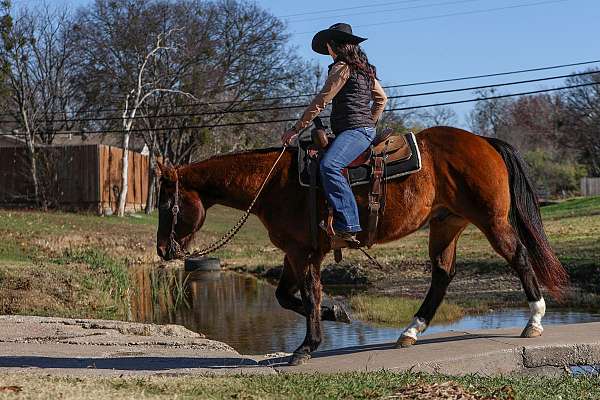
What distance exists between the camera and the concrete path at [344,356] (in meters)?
8.65

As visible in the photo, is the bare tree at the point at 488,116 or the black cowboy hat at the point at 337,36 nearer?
the black cowboy hat at the point at 337,36

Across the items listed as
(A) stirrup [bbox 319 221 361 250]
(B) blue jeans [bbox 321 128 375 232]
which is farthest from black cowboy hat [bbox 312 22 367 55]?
(A) stirrup [bbox 319 221 361 250]

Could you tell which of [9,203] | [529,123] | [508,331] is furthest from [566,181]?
[508,331]

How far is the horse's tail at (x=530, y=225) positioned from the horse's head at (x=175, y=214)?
10.2ft

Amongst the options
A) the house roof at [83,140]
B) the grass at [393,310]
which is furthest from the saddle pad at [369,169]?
the house roof at [83,140]

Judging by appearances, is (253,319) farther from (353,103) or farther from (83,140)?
(83,140)

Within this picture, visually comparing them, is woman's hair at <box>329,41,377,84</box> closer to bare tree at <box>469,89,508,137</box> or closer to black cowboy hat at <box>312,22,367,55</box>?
black cowboy hat at <box>312,22,367,55</box>

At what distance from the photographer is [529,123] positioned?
3784 inches

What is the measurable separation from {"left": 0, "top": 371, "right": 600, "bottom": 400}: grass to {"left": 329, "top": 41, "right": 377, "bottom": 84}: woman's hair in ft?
9.45

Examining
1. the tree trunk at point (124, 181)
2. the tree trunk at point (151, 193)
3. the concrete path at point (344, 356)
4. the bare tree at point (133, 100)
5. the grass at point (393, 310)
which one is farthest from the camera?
the tree trunk at point (151, 193)

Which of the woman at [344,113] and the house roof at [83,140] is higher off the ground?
the house roof at [83,140]

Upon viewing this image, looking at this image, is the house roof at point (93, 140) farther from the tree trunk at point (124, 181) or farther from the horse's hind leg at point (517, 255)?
the horse's hind leg at point (517, 255)

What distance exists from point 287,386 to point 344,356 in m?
1.84

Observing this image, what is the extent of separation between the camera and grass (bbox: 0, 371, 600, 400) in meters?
6.98
